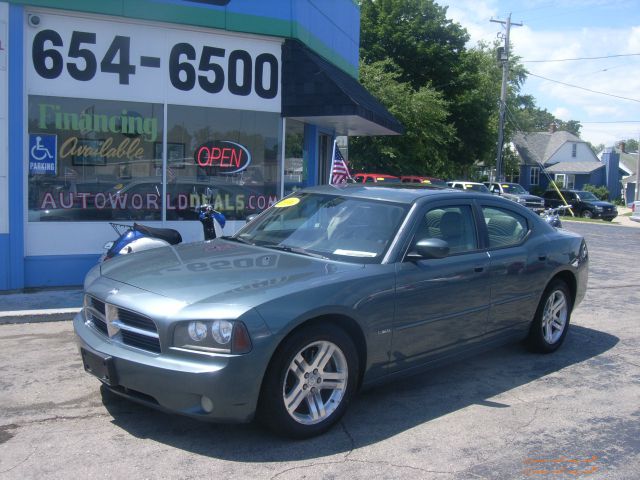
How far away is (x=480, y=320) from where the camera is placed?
5.13 meters

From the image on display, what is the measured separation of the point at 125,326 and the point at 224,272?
702 millimetres

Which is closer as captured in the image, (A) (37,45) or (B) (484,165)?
(A) (37,45)

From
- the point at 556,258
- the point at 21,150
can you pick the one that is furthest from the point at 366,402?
the point at 21,150

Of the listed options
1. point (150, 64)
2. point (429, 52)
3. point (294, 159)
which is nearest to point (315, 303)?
point (150, 64)

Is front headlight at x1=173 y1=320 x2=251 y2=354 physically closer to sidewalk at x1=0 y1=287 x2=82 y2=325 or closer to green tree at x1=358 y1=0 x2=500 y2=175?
→ sidewalk at x1=0 y1=287 x2=82 y2=325

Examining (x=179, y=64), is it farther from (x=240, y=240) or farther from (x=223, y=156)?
(x=240, y=240)

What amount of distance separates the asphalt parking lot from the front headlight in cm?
68

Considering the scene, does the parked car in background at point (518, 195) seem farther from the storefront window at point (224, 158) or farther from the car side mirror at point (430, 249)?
the car side mirror at point (430, 249)

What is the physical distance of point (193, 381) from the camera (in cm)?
351

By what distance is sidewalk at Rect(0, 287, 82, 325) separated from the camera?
6743 millimetres

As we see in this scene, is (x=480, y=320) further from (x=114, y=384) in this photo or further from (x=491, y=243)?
(x=114, y=384)

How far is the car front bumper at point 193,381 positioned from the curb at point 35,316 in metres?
3.46

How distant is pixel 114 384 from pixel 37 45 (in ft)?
19.5

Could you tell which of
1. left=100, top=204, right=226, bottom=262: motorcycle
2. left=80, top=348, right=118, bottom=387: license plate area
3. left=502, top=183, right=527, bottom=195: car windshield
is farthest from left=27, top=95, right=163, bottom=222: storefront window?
left=502, top=183, right=527, bottom=195: car windshield
